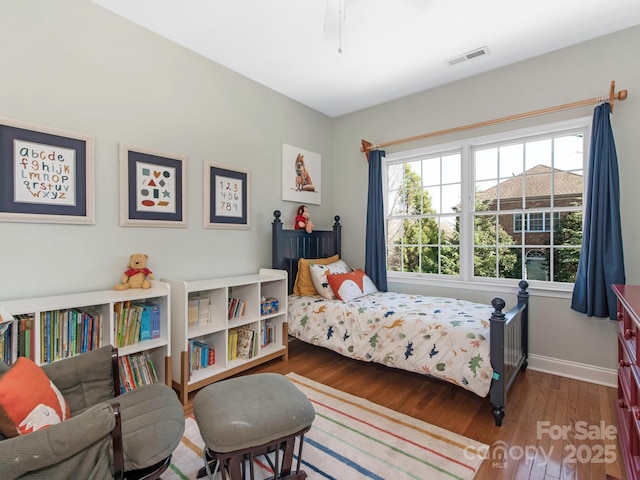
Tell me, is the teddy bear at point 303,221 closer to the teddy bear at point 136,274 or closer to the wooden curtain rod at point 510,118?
the wooden curtain rod at point 510,118

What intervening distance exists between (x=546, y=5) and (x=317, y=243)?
2780 millimetres

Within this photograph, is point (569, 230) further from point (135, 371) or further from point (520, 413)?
point (135, 371)

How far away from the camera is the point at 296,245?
352cm

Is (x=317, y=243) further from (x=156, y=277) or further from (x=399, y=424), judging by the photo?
(x=399, y=424)

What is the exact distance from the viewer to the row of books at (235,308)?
274 centimetres

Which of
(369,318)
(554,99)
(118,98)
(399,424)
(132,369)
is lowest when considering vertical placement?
(399,424)

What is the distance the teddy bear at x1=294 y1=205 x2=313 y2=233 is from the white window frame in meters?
1.00

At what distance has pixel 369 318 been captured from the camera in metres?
2.71

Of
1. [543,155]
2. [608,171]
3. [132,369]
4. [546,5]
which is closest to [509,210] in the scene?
[543,155]

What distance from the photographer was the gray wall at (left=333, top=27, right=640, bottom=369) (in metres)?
2.43

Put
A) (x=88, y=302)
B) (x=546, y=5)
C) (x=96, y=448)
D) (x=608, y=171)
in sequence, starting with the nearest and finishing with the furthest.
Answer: (x=96, y=448), (x=88, y=302), (x=546, y=5), (x=608, y=171)

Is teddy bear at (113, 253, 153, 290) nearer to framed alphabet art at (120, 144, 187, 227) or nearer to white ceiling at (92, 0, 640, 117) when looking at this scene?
framed alphabet art at (120, 144, 187, 227)

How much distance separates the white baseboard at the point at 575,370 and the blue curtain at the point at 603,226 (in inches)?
17.8

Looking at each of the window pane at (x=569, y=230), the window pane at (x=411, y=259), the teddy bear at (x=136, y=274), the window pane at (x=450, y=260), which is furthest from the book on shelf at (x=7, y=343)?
the window pane at (x=569, y=230)
